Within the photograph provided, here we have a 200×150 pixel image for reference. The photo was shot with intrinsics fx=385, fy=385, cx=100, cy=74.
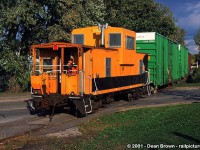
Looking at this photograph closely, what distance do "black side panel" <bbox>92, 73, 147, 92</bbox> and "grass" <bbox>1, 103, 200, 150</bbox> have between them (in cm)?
238

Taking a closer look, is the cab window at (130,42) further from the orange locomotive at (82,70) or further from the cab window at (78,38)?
the cab window at (78,38)

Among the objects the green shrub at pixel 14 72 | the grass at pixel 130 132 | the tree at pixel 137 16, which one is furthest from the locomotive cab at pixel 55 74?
the tree at pixel 137 16

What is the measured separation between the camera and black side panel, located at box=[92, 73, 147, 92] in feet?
56.2

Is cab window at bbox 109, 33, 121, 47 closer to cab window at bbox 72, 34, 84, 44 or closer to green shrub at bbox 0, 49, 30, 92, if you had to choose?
cab window at bbox 72, 34, 84, 44

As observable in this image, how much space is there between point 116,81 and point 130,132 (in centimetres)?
779

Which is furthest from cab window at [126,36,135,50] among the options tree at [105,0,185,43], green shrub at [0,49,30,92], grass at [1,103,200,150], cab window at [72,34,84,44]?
tree at [105,0,185,43]

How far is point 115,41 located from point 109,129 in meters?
8.20

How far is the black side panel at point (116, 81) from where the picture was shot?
1713cm

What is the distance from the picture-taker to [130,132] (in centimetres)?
1133

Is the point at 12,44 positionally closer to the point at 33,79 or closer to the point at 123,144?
the point at 33,79

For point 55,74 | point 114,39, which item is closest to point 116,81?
point 114,39

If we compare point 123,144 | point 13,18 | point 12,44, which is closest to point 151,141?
point 123,144

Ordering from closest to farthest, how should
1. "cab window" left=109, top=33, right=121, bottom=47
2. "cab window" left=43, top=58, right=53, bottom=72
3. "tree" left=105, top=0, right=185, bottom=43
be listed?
"cab window" left=43, top=58, right=53, bottom=72
"cab window" left=109, top=33, right=121, bottom=47
"tree" left=105, top=0, right=185, bottom=43

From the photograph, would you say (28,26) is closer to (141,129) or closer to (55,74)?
(55,74)
